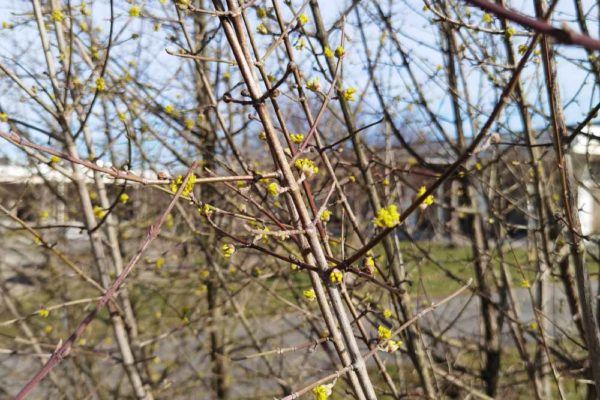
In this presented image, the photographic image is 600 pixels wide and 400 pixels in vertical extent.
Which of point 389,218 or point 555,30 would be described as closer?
point 555,30

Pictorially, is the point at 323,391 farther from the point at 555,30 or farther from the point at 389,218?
the point at 555,30

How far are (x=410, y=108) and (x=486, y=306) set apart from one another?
195 cm

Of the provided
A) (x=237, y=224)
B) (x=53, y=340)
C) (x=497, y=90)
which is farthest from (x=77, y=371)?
(x=497, y=90)

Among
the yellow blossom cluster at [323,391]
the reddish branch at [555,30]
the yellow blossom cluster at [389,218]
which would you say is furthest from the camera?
the yellow blossom cluster at [323,391]

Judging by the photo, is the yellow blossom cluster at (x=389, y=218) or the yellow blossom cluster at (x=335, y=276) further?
the yellow blossom cluster at (x=335, y=276)

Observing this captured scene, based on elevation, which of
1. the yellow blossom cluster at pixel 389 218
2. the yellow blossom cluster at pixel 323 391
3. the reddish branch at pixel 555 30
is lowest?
the yellow blossom cluster at pixel 323 391

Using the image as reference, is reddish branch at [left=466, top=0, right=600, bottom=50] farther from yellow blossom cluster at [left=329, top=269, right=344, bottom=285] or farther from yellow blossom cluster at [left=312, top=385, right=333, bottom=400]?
yellow blossom cluster at [left=312, top=385, right=333, bottom=400]

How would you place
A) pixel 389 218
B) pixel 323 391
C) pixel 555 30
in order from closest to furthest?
pixel 555 30 < pixel 389 218 < pixel 323 391

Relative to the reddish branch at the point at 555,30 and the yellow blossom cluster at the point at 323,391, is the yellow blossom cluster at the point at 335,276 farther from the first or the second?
the reddish branch at the point at 555,30

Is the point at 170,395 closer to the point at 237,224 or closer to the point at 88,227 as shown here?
the point at 237,224

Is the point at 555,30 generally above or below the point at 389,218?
above

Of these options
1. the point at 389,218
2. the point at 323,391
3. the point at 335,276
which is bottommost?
the point at 323,391

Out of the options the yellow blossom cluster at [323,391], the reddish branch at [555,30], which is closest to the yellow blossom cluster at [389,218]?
the yellow blossom cluster at [323,391]

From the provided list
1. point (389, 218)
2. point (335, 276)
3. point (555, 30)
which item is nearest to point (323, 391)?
point (335, 276)
